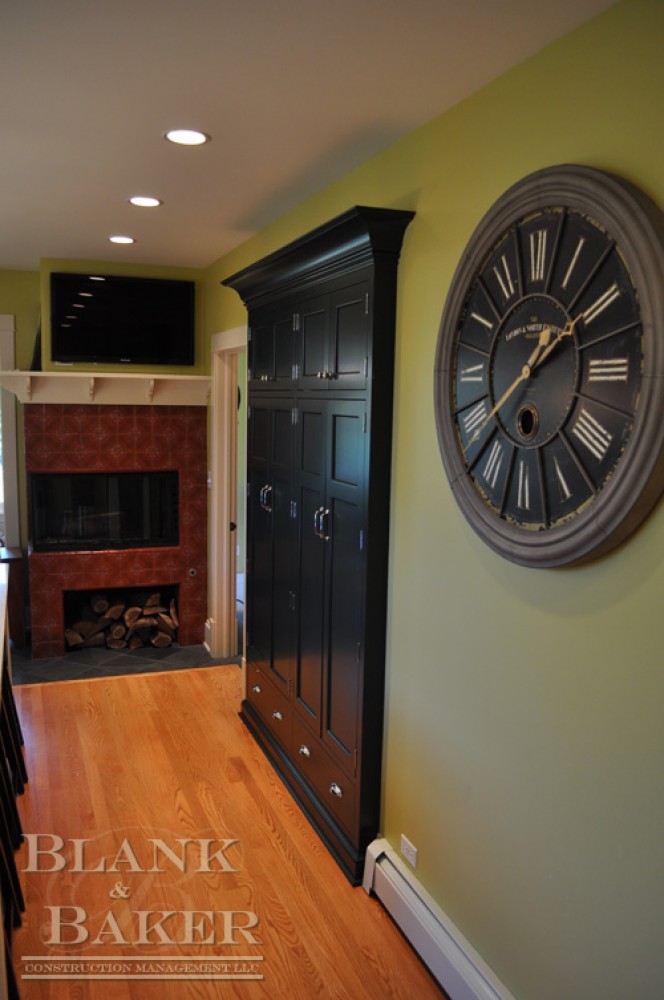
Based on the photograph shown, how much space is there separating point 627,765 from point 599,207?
1219 millimetres

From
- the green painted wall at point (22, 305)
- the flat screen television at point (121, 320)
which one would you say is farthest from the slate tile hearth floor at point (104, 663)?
the green painted wall at point (22, 305)

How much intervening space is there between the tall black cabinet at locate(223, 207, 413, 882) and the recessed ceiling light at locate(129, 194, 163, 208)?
1.63 feet

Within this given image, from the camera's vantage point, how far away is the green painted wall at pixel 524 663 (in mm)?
1671

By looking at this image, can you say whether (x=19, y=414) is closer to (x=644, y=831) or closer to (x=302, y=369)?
(x=302, y=369)

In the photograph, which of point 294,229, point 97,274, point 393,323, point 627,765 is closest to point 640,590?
point 627,765

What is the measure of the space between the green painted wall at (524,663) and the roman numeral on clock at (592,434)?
195mm

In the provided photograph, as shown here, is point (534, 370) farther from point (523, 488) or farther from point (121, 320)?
point (121, 320)

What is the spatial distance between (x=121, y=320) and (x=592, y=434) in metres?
4.33

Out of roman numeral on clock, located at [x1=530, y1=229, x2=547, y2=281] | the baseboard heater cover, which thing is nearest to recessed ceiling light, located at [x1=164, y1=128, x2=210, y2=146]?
roman numeral on clock, located at [x1=530, y1=229, x2=547, y2=281]

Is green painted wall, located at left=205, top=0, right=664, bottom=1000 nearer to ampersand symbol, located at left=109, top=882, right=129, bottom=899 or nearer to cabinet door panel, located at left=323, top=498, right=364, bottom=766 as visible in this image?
cabinet door panel, located at left=323, top=498, right=364, bottom=766

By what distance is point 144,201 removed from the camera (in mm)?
3588

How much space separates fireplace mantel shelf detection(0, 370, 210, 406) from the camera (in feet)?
17.4

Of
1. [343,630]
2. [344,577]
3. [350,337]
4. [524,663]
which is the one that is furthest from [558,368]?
[343,630]

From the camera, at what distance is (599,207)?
1.68 meters
